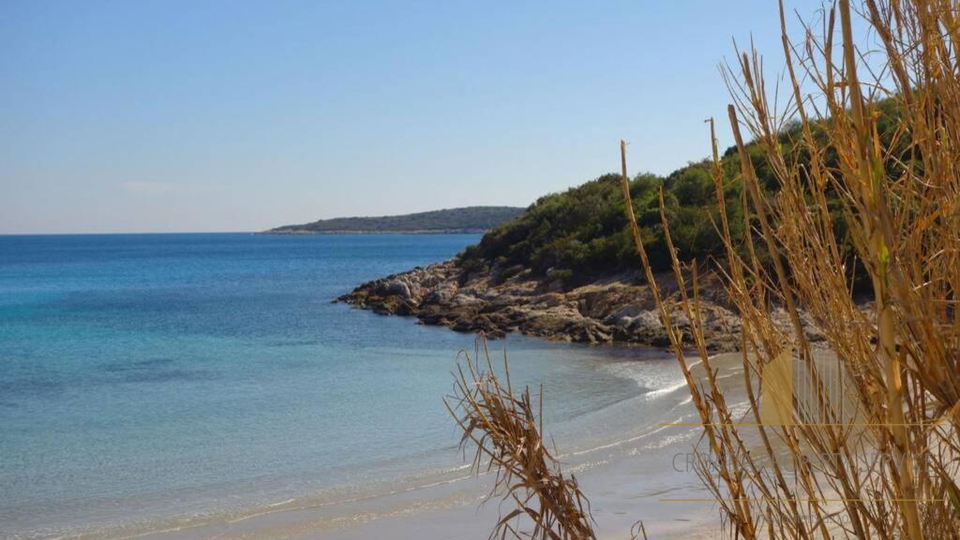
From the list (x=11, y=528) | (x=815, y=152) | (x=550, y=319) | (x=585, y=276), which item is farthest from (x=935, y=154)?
(x=585, y=276)

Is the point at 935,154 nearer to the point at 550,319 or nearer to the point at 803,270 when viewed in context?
the point at 803,270

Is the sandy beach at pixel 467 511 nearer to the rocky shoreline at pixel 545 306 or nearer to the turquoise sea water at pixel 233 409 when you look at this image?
the turquoise sea water at pixel 233 409

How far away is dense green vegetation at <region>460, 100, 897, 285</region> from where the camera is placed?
82.5 ft

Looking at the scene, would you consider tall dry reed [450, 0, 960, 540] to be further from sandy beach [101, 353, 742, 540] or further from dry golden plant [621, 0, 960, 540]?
sandy beach [101, 353, 742, 540]

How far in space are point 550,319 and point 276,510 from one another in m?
15.7

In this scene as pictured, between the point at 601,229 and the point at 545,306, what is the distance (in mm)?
4764

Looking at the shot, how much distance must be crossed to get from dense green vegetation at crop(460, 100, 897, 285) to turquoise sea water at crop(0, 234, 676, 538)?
4428 millimetres

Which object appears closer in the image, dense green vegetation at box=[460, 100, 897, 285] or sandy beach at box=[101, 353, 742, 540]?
sandy beach at box=[101, 353, 742, 540]

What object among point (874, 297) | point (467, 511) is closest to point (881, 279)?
point (874, 297)

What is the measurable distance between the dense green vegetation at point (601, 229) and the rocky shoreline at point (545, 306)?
26.0 inches

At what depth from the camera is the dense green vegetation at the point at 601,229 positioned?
990 inches

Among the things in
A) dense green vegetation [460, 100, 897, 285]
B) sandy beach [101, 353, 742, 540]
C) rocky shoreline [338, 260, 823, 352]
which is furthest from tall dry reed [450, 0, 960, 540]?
dense green vegetation [460, 100, 897, 285]

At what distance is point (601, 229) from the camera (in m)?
30.6

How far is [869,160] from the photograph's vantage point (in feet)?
5.61
